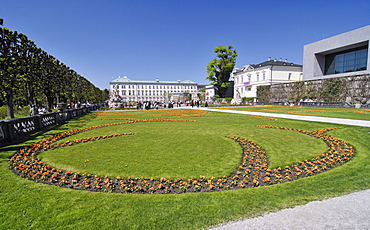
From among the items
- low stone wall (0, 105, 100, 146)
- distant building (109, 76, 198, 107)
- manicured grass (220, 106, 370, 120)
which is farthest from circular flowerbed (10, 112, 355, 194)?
distant building (109, 76, 198, 107)

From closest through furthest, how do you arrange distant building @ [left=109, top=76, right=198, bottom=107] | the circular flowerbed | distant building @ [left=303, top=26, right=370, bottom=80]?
the circular flowerbed, distant building @ [left=303, top=26, right=370, bottom=80], distant building @ [left=109, top=76, right=198, bottom=107]

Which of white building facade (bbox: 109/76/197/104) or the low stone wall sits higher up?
white building facade (bbox: 109/76/197/104)

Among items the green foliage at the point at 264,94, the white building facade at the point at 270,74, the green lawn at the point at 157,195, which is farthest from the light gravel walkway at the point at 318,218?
the green foliage at the point at 264,94

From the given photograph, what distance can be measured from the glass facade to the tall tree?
76.2 feet

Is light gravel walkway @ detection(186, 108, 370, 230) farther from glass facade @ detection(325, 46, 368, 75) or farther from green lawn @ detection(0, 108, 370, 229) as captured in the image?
glass facade @ detection(325, 46, 368, 75)

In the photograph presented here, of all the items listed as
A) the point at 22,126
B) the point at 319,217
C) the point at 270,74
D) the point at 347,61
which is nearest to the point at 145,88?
the point at 270,74

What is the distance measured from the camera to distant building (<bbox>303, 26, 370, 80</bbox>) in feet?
108

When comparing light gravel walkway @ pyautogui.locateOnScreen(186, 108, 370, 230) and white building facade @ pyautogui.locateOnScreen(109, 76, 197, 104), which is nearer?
light gravel walkway @ pyautogui.locateOnScreen(186, 108, 370, 230)

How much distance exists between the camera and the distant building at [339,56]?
108 feet

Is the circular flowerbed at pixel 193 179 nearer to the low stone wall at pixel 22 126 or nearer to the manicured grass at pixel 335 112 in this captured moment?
the low stone wall at pixel 22 126

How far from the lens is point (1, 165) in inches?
195

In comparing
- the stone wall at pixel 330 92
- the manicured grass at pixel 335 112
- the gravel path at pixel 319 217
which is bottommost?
the manicured grass at pixel 335 112

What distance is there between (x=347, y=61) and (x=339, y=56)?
2380 millimetres

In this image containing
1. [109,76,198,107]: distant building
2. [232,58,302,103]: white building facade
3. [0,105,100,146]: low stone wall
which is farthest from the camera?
[109,76,198,107]: distant building
